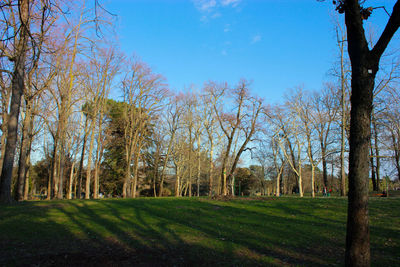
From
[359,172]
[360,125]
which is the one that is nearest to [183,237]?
[359,172]

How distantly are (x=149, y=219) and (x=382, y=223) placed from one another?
29.1 ft

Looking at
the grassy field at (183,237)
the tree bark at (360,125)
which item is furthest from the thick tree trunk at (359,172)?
the grassy field at (183,237)

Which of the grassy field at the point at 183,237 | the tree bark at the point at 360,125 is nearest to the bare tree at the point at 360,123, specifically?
the tree bark at the point at 360,125

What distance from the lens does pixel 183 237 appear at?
821 cm

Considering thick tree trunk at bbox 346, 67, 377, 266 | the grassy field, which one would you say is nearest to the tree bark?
thick tree trunk at bbox 346, 67, 377, 266

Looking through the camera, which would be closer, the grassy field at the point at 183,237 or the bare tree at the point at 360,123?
the bare tree at the point at 360,123

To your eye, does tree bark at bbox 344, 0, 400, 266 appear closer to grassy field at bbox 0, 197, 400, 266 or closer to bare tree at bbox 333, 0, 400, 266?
bare tree at bbox 333, 0, 400, 266

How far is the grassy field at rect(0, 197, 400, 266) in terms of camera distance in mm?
6207

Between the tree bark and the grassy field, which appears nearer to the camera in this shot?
the tree bark

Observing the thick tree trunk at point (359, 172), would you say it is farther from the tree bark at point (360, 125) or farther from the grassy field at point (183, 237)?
the grassy field at point (183, 237)

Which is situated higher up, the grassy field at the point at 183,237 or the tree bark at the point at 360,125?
the tree bark at the point at 360,125

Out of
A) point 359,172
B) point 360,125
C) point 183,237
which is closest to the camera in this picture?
point 359,172

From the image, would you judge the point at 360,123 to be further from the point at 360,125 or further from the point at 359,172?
the point at 359,172

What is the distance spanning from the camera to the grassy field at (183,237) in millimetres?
6207
